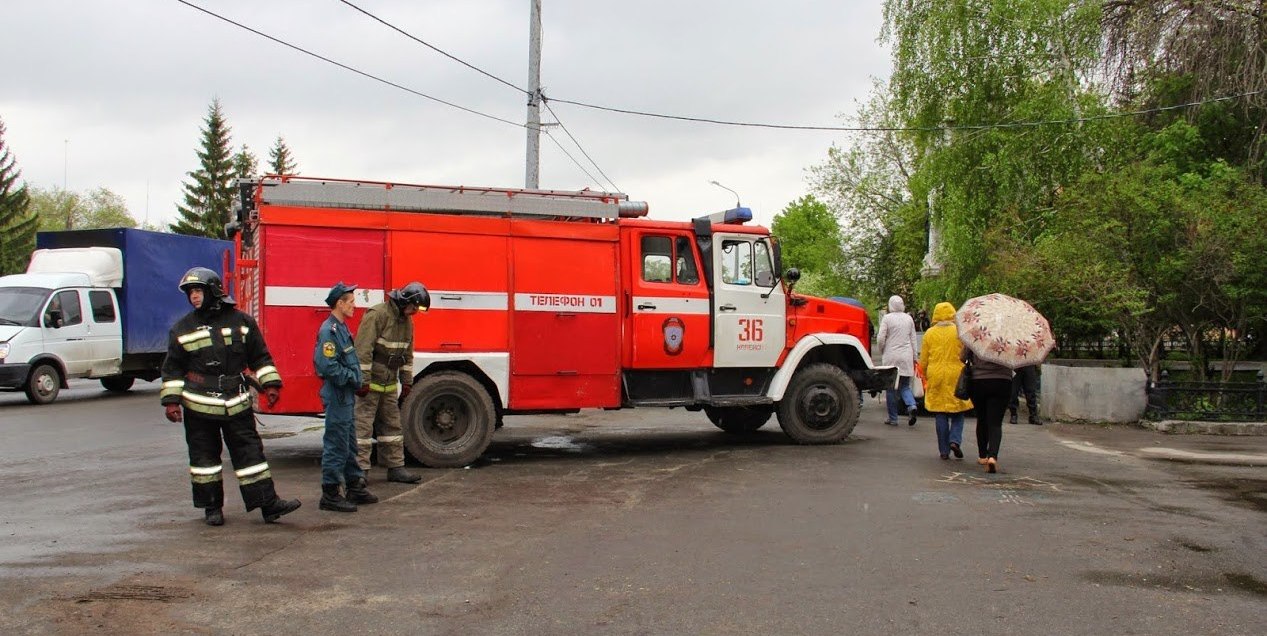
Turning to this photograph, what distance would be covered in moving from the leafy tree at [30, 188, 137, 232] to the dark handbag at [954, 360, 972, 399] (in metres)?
70.9

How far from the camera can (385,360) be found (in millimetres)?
8180

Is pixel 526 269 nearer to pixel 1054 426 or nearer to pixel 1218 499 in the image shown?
pixel 1218 499

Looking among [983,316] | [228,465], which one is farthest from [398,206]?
[983,316]

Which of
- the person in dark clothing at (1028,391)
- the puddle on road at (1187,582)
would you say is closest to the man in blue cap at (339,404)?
the puddle on road at (1187,582)

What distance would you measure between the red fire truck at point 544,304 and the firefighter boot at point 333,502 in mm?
1874

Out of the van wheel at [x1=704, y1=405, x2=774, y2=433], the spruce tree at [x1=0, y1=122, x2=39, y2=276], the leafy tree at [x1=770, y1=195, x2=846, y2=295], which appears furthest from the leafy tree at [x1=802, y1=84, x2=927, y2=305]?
the spruce tree at [x1=0, y1=122, x2=39, y2=276]

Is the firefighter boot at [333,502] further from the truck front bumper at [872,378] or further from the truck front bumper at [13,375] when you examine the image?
the truck front bumper at [13,375]

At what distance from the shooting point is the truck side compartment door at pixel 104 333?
1734 centimetres

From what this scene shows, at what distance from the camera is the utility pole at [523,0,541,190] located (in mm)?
17891

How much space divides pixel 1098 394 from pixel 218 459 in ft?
38.6

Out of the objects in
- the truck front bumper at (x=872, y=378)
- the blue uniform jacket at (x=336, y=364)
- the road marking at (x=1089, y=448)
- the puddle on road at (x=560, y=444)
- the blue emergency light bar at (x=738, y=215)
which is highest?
the blue emergency light bar at (x=738, y=215)

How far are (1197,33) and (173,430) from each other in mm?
17934

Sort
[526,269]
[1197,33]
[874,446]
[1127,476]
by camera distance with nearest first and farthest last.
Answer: [1127,476]
[526,269]
[874,446]
[1197,33]

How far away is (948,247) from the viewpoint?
2081 centimetres
